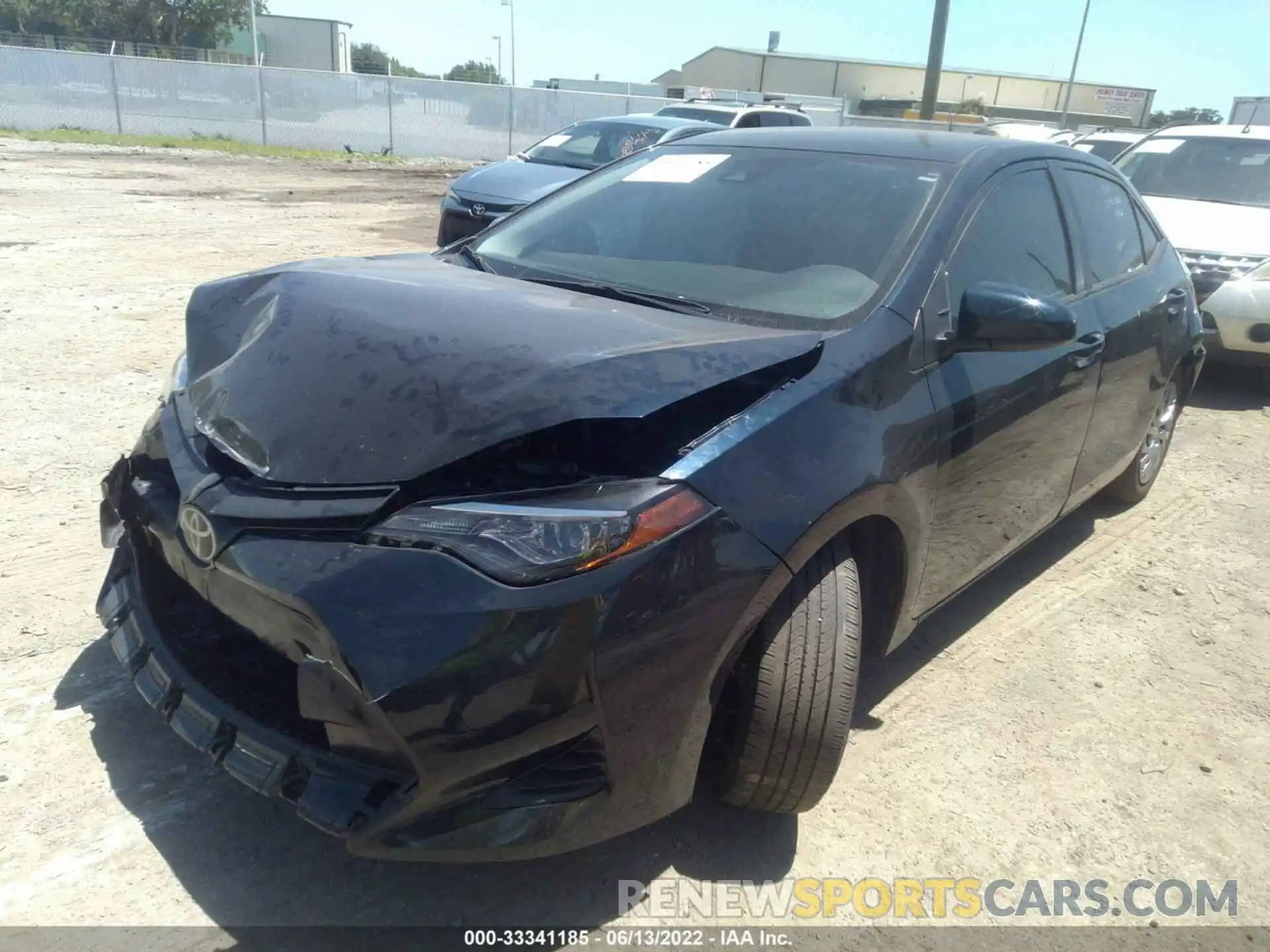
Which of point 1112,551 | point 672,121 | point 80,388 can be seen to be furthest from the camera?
point 672,121

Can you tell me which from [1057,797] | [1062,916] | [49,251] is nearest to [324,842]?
[1062,916]

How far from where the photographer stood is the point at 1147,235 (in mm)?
4309

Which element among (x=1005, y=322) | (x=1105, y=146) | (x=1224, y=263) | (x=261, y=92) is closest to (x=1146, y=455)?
(x=1005, y=322)

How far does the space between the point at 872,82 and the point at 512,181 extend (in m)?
70.1

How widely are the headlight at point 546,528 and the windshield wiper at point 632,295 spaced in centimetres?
88

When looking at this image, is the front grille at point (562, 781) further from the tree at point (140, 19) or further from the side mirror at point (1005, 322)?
the tree at point (140, 19)

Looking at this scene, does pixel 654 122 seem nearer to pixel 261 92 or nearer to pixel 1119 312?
pixel 1119 312

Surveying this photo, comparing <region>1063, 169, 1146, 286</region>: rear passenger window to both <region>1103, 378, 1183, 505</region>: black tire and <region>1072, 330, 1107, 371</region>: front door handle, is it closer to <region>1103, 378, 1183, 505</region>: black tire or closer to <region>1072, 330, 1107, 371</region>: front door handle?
<region>1072, 330, 1107, 371</region>: front door handle

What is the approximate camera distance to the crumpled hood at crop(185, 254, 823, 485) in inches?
77.8

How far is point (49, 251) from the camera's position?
894 cm

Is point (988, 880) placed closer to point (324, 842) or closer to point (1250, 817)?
point (1250, 817)

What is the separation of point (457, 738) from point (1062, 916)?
1591mm

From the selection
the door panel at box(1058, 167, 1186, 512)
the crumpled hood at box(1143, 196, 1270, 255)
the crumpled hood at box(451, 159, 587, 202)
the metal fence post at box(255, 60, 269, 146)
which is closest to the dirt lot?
the door panel at box(1058, 167, 1186, 512)

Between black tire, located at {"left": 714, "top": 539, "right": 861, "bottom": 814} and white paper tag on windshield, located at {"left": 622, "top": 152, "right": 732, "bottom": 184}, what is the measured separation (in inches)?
63.0
